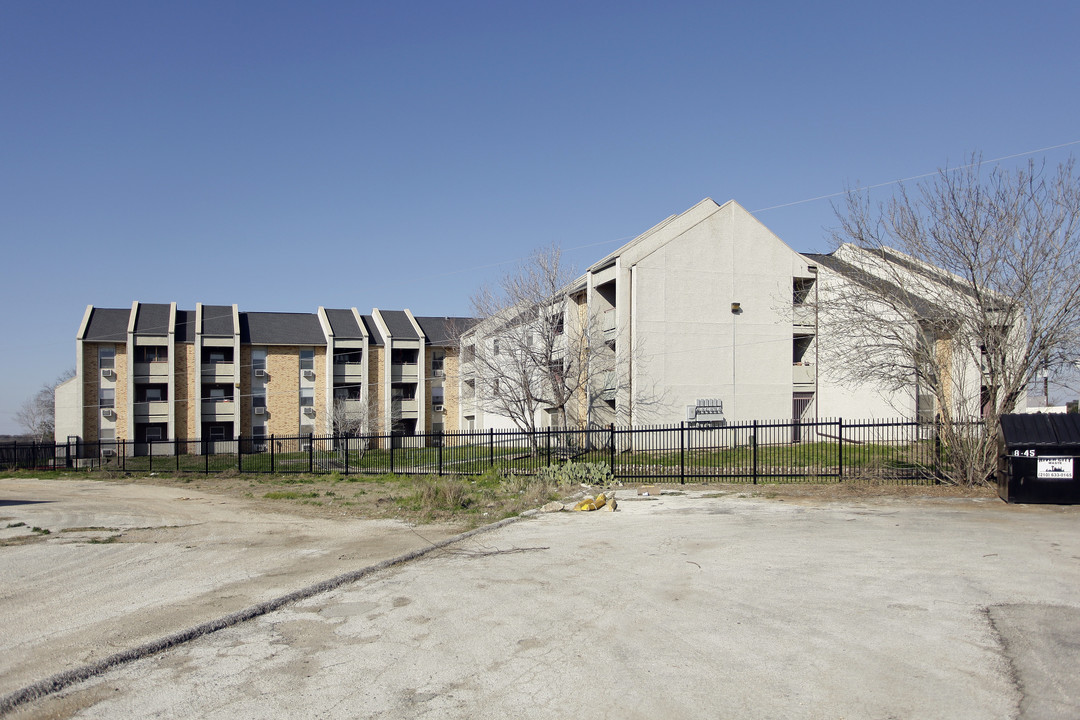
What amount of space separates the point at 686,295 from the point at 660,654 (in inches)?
1094

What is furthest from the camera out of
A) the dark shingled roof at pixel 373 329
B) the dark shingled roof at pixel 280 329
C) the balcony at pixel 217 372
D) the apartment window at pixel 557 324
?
the dark shingled roof at pixel 373 329

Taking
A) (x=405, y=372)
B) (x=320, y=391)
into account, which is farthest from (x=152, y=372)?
(x=405, y=372)

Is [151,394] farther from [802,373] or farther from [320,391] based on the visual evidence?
[802,373]

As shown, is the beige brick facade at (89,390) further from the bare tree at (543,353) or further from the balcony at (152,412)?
the bare tree at (543,353)

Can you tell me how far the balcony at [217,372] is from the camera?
49.9 meters

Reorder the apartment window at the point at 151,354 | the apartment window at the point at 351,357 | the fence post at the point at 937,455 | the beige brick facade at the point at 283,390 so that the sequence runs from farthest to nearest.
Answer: the apartment window at the point at 351,357
the beige brick facade at the point at 283,390
the apartment window at the point at 151,354
the fence post at the point at 937,455

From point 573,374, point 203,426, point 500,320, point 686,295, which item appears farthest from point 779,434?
point 203,426

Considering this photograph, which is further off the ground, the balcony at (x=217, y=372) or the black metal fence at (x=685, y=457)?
the balcony at (x=217, y=372)

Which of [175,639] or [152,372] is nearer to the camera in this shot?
[175,639]

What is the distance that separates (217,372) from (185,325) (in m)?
4.07

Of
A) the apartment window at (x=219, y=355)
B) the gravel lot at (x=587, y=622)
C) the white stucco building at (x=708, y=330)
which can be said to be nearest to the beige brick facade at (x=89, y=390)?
the apartment window at (x=219, y=355)

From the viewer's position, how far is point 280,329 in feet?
174

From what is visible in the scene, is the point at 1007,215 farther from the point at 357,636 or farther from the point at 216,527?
the point at 216,527

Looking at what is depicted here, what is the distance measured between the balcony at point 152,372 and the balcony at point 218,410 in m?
3.32
